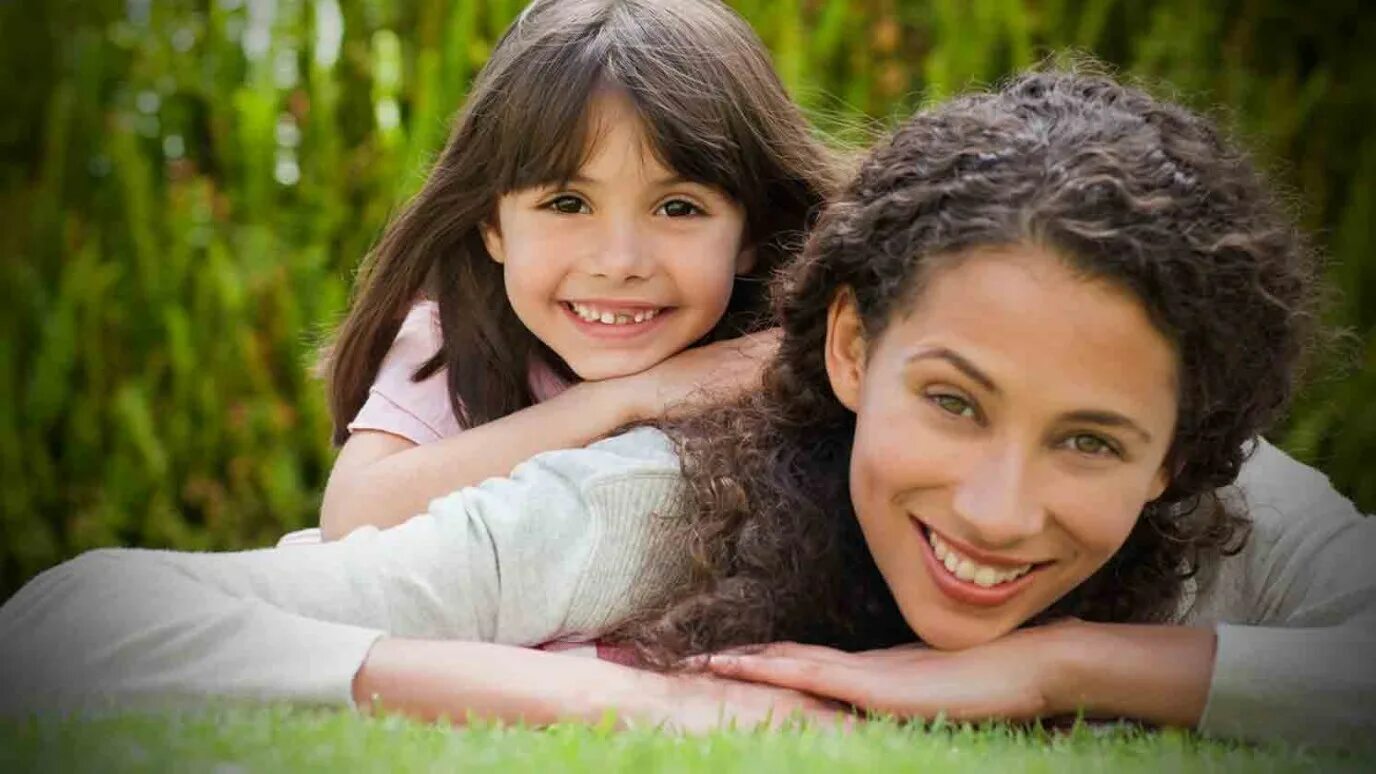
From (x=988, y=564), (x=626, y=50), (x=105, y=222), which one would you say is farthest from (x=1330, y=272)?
(x=105, y=222)

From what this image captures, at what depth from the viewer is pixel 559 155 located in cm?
493

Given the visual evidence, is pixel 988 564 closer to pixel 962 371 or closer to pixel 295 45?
pixel 962 371

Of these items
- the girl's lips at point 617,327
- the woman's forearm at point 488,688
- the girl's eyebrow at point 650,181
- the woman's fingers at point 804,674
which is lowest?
the woman's forearm at point 488,688

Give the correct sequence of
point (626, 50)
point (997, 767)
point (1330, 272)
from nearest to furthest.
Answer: point (997, 767) → point (626, 50) → point (1330, 272)

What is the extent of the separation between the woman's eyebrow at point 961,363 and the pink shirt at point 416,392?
1.64 metres

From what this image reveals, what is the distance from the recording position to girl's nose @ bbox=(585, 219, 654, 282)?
4910 millimetres

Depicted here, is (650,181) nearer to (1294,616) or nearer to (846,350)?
(846,350)

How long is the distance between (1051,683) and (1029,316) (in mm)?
730

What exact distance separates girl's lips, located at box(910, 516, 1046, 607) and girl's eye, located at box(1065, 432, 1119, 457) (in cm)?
26

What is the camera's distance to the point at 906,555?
161 inches

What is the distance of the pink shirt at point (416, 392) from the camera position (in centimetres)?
541

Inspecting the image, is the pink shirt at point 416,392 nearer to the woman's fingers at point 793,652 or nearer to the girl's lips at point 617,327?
the girl's lips at point 617,327

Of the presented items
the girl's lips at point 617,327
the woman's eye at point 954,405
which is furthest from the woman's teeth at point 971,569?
the girl's lips at point 617,327

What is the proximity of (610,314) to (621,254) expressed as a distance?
0.19 m
